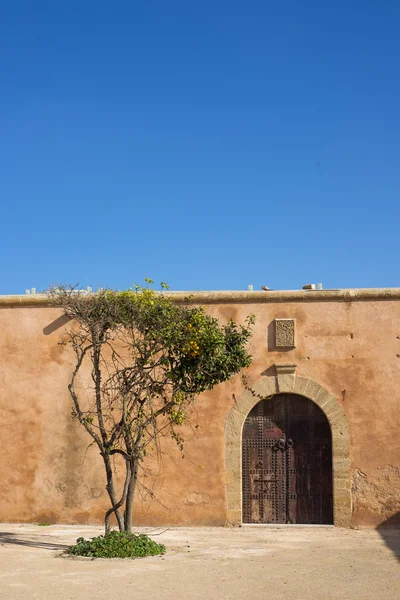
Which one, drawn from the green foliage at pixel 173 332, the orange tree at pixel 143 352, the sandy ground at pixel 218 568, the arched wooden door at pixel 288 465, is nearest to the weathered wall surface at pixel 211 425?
the arched wooden door at pixel 288 465

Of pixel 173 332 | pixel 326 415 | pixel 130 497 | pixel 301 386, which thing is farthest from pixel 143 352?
pixel 326 415

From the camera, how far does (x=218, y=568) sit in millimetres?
8492

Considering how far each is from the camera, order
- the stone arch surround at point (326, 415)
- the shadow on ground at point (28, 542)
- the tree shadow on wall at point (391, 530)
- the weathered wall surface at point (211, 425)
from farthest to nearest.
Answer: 1. the weathered wall surface at point (211, 425)
2. the stone arch surround at point (326, 415)
3. the tree shadow on wall at point (391, 530)
4. the shadow on ground at point (28, 542)

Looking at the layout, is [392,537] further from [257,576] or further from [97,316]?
[97,316]

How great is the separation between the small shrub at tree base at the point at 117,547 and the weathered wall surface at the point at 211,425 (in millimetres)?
2646

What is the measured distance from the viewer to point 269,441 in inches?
480

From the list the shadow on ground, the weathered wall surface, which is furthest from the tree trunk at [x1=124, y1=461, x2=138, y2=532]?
the weathered wall surface

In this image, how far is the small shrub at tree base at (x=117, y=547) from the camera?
359 inches

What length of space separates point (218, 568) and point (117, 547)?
1.28 m

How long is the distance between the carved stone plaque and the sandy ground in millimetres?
2643

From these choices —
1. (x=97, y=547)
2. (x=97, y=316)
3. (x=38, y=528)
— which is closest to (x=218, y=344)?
(x=97, y=316)

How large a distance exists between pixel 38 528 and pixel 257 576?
4.75 m

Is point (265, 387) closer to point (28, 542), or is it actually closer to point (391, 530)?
point (391, 530)

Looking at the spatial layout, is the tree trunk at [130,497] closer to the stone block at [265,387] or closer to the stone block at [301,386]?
the stone block at [265,387]
